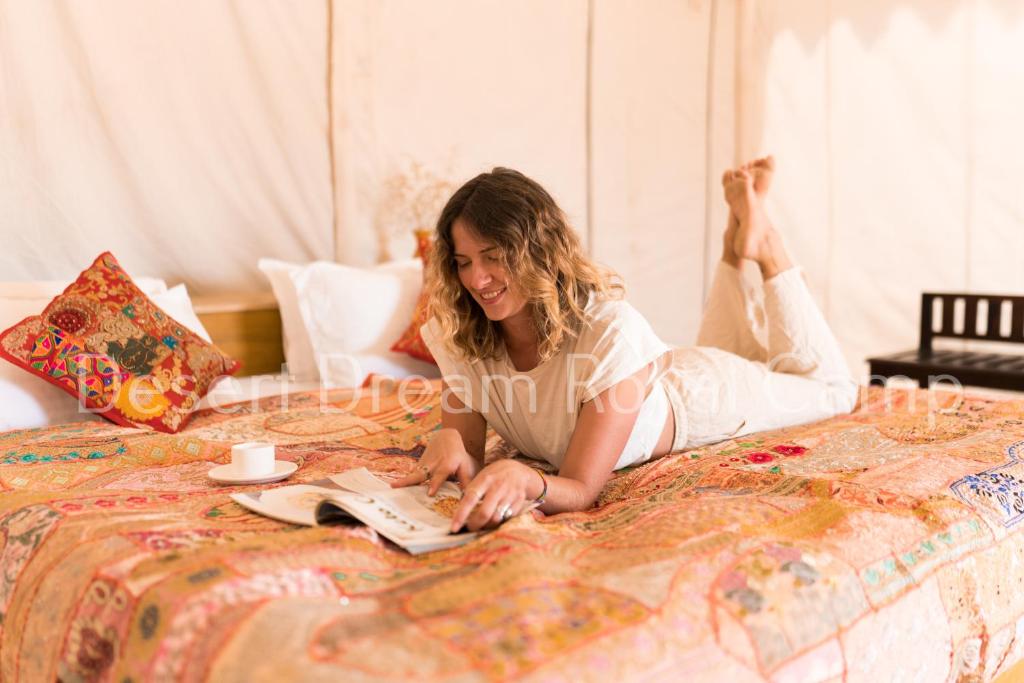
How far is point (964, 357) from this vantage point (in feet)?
12.0

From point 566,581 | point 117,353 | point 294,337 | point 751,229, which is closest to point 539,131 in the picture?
point 294,337

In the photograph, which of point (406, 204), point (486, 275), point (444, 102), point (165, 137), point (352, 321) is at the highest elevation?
point (444, 102)

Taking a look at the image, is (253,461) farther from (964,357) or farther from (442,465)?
(964,357)

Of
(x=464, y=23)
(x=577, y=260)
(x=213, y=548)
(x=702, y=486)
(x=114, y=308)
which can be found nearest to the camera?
(x=213, y=548)

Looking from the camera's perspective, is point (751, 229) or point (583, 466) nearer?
point (583, 466)

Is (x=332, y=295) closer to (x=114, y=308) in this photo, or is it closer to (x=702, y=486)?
(x=114, y=308)

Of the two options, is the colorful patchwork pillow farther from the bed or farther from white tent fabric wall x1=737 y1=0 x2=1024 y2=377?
white tent fabric wall x1=737 y1=0 x2=1024 y2=377

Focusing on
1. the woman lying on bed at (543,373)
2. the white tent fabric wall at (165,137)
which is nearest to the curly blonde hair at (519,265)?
the woman lying on bed at (543,373)

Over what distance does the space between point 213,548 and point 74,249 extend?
6.70 feet

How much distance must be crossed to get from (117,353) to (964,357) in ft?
10.2

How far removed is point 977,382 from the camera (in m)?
3.37

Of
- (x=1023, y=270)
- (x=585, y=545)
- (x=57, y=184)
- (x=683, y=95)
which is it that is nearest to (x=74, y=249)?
(x=57, y=184)

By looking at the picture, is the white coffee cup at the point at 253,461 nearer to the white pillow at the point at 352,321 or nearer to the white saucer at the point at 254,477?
the white saucer at the point at 254,477

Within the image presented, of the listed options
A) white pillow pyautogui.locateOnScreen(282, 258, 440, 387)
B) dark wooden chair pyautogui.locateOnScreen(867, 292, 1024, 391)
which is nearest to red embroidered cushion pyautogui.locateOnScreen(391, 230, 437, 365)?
white pillow pyautogui.locateOnScreen(282, 258, 440, 387)
